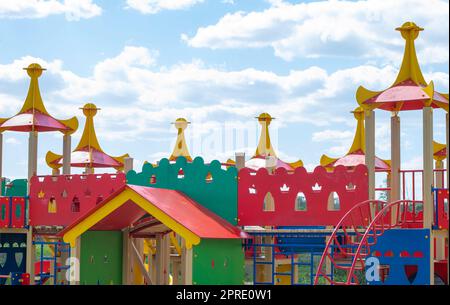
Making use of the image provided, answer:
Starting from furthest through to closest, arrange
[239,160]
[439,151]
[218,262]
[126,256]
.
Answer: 1. [439,151]
2. [126,256]
3. [239,160]
4. [218,262]

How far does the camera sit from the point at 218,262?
1511cm

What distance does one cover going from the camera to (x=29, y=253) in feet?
62.5

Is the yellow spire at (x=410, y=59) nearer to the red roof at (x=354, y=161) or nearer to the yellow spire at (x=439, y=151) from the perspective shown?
the red roof at (x=354, y=161)

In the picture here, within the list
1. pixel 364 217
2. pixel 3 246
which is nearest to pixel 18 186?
pixel 3 246

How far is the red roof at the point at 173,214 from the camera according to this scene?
14547 millimetres

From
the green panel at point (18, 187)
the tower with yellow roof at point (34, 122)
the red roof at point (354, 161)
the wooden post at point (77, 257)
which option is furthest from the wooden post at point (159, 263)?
the red roof at point (354, 161)

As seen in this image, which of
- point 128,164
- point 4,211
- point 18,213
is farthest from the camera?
point 4,211

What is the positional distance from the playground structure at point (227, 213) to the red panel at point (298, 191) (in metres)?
0.02

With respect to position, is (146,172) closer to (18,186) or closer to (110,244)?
(110,244)

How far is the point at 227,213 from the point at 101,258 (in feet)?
8.99

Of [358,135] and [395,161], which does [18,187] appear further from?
[358,135]

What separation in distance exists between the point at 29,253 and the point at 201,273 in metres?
6.22

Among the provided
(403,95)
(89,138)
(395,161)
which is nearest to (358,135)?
(395,161)
